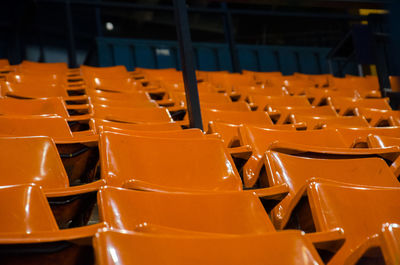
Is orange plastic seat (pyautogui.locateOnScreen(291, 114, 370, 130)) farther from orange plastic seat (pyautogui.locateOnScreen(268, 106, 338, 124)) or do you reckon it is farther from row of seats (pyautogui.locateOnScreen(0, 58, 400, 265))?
row of seats (pyautogui.locateOnScreen(0, 58, 400, 265))

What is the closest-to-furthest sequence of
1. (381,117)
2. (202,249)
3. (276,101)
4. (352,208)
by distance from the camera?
(202,249), (352,208), (381,117), (276,101)

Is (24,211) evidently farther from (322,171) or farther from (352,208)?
(322,171)

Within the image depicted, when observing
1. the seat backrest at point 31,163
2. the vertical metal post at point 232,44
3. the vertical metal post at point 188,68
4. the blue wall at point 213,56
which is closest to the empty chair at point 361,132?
the vertical metal post at point 188,68

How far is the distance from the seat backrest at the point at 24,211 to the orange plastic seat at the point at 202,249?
191mm

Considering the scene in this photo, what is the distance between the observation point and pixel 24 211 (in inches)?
21.6

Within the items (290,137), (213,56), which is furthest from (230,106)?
(213,56)

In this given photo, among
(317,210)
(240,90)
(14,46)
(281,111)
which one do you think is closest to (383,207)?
(317,210)

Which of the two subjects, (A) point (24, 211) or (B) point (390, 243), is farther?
(A) point (24, 211)

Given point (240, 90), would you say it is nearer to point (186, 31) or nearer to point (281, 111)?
point (281, 111)

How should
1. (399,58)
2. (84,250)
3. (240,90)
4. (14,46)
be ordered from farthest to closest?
(14,46), (240,90), (84,250), (399,58)

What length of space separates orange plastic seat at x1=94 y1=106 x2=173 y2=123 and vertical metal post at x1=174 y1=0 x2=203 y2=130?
0.16 m

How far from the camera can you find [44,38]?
16.4 feet

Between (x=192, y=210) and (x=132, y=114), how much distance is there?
84 cm

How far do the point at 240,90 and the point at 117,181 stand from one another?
170cm
